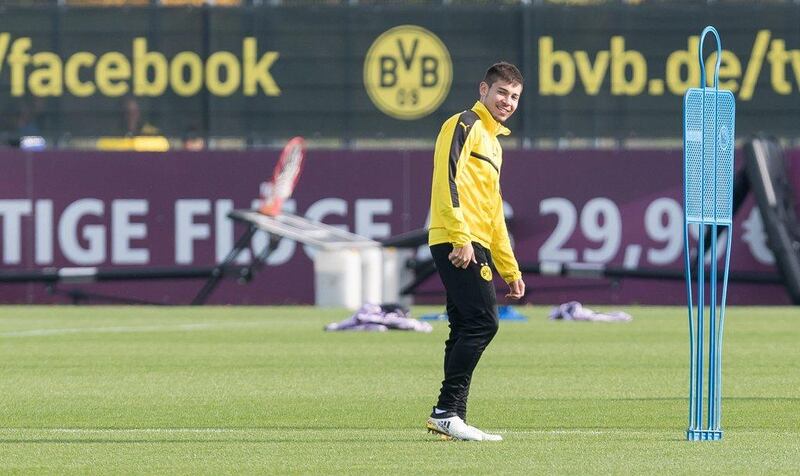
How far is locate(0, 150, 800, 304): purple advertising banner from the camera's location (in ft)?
90.2

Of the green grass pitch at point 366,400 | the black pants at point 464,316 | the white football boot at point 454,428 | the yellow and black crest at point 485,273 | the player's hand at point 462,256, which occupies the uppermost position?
the player's hand at point 462,256

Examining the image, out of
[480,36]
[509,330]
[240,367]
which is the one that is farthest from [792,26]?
[240,367]

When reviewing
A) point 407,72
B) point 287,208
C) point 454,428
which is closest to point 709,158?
point 454,428

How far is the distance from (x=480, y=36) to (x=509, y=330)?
719cm

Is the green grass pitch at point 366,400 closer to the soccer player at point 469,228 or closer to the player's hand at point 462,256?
the soccer player at point 469,228

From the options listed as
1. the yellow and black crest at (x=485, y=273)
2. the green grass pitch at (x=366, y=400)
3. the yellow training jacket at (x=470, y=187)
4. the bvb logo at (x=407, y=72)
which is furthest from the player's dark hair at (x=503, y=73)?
the bvb logo at (x=407, y=72)

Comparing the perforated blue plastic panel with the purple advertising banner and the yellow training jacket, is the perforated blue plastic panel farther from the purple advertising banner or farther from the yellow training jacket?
the purple advertising banner

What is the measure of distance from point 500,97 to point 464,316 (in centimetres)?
121

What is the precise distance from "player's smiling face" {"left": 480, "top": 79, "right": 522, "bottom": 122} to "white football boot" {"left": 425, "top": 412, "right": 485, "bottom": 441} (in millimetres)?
1669

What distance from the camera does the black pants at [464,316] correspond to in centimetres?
1037

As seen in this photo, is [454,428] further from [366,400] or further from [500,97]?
[366,400]

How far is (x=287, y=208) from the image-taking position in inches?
1087

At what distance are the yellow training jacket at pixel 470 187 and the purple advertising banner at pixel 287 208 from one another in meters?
16.8

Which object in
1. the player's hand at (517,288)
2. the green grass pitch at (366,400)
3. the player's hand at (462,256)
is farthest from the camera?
the player's hand at (517,288)
